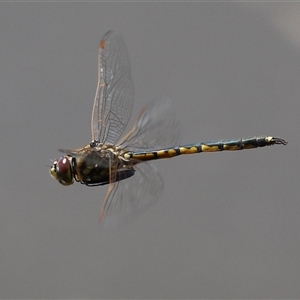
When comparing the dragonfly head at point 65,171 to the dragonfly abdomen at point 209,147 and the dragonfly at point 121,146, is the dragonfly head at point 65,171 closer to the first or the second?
the dragonfly at point 121,146

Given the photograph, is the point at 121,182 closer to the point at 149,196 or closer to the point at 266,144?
the point at 149,196

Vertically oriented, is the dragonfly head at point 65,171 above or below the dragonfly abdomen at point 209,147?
below

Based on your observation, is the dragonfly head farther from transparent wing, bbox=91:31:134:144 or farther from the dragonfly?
transparent wing, bbox=91:31:134:144

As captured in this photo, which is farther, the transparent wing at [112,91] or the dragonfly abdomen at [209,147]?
the transparent wing at [112,91]

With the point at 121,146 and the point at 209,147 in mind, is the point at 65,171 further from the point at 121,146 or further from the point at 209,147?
the point at 209,147

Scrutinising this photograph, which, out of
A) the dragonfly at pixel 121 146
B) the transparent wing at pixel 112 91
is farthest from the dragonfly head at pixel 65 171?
the transparent wing at pixel 112 91
